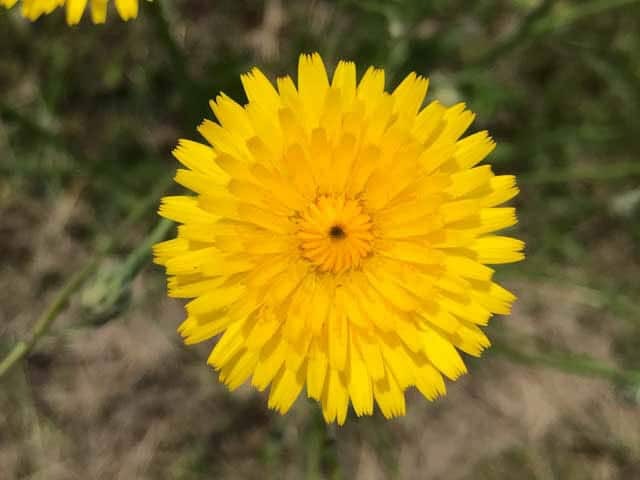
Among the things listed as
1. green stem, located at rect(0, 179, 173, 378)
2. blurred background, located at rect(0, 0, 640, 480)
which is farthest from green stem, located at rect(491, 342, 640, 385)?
green stem, located at rect(0, 179, 173, 378)

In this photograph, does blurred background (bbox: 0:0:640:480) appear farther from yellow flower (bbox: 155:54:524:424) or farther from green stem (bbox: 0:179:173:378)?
yellow flower (bbox: 155:54:524:424)

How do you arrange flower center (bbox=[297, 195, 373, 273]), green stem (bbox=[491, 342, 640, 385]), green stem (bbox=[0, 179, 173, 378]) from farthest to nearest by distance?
green stem (bbox=[491, 342, 640, 385]), green stem (bbox=[0, 179, 173, 378]), flower center (bbox=[297, 195, 373, 273])

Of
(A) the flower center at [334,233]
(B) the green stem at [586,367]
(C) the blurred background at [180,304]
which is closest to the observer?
(A) the flower center at [334,233]

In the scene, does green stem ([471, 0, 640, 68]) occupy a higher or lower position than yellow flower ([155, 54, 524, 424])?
higher

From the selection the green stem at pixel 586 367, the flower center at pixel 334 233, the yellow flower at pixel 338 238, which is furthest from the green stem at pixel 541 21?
the green stem at pixel 586 367

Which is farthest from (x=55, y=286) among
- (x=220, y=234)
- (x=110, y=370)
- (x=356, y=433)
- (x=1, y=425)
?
(x=220, y=234)

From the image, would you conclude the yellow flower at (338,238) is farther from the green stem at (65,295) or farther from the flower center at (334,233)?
the green stem at (65,295)

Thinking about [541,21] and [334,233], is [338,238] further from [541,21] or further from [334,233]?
[541,21]
